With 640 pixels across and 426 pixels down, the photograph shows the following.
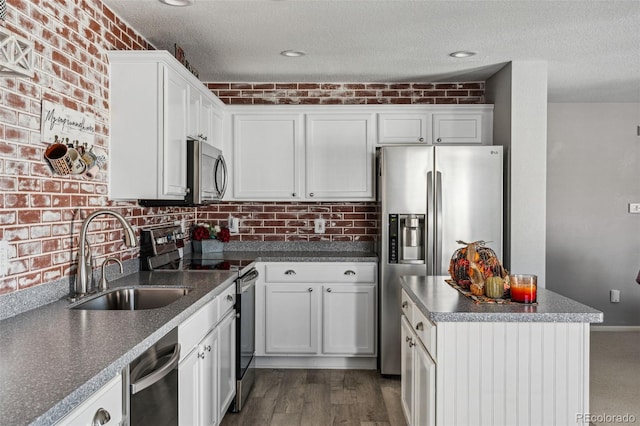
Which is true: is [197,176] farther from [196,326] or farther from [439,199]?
[439,199]

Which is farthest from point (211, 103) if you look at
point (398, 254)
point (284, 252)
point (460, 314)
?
point (460, 314)

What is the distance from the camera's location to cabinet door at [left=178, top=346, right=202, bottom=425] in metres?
2.19

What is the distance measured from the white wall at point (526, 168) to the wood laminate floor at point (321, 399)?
4.41ft

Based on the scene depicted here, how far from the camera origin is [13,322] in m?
1.90

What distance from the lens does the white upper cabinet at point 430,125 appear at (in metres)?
4.42

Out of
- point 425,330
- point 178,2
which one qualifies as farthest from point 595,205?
point 178,2

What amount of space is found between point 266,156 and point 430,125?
1374mm

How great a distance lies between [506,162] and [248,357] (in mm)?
2354

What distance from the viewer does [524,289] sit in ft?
7.39

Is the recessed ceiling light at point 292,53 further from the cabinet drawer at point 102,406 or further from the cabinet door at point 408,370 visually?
the cabinet drawer at point 102,406

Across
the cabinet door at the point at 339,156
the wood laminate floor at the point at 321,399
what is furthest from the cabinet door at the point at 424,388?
the cabinet door at the point at 339,156

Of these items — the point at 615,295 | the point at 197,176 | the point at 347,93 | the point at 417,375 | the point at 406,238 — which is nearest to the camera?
the point at 417,375

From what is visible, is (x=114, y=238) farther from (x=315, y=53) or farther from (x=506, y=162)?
(x=506, y=162)

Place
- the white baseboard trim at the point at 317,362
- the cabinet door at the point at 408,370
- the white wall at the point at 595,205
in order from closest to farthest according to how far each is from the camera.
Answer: the cabinet door at the point at 408,370
the white baseboard trim at the point at 317,362
the white wall at the point at 595,205
